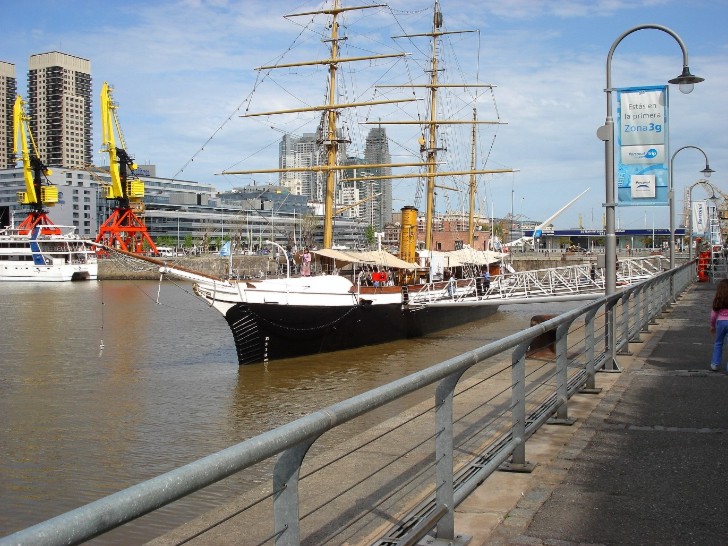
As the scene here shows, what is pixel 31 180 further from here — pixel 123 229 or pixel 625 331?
pixel 625 331

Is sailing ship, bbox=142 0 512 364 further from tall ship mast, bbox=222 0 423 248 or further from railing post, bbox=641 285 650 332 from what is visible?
railing post, bbox=641 285 650 332

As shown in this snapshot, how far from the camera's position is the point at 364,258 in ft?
107

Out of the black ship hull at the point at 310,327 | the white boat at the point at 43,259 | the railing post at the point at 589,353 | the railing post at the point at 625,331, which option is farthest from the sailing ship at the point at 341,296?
the white boat at the point at 43,259

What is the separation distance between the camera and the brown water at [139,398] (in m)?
11.9

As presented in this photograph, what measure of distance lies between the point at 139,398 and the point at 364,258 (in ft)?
47.5

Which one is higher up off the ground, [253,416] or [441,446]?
[441,446]

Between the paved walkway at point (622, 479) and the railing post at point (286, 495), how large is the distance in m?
1.96

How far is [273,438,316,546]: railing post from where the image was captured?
10.4ft

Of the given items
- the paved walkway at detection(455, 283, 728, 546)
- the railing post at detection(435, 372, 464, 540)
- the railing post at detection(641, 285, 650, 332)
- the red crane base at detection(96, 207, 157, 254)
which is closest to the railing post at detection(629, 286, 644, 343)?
the railing post at detection(641, 285, 650, 332)

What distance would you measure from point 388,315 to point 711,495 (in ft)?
80.2

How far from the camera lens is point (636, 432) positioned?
7816mm

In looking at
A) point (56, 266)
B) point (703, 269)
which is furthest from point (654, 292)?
point (56, 266)

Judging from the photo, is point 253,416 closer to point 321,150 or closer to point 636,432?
point 636,432

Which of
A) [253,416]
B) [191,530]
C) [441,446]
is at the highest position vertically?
[441,446]
